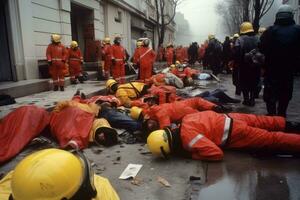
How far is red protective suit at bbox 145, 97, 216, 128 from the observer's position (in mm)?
5203

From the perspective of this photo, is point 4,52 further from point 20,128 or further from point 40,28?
point 20,128

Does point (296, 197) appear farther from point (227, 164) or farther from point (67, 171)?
point (67, 171)

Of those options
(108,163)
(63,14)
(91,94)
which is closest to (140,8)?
(63,14)

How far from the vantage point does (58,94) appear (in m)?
9.22

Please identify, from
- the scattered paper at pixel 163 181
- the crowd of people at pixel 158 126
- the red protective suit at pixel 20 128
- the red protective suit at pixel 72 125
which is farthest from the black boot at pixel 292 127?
the red protective suit at pixel 20 128

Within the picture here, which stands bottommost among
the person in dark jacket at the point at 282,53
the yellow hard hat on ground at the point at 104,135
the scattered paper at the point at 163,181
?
the scattered paper at the point at 163,181

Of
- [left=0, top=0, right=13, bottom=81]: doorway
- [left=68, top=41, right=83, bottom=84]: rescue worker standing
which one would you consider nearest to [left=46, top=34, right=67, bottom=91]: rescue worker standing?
[left=0, top=0, right=13, bottom=81]: doorway

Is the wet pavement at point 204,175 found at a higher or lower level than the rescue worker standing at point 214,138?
lower

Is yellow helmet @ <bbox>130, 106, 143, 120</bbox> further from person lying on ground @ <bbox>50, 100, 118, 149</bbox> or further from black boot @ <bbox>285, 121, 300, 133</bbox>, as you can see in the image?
black boot @ <bbox>285, 121, 300, 133</bbox>

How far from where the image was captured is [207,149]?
425cm

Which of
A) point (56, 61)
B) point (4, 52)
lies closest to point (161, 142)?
point (56, 61)

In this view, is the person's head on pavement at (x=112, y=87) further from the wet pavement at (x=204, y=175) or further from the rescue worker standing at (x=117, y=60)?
the wet pavement at (x=204, y=175)

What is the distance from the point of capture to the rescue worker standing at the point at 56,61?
9.77 m

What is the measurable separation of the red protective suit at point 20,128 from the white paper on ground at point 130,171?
1.64 m
